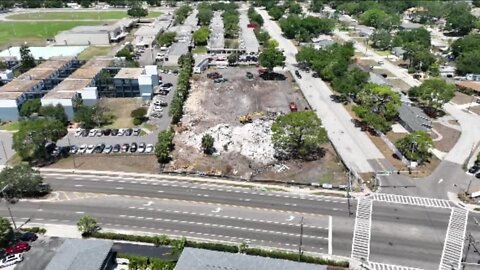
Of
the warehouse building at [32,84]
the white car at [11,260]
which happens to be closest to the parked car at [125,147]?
the white car at [11,260]

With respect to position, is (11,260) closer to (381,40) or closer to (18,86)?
(18,86)

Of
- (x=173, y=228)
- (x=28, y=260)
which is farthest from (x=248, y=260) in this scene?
(x=28, y=260)

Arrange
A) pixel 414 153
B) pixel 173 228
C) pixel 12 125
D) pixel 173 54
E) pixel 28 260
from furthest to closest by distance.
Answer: pixel 173 54 → pixel 12 125 → pixel 414 153 → pixel 173 228 → pixel 28 260

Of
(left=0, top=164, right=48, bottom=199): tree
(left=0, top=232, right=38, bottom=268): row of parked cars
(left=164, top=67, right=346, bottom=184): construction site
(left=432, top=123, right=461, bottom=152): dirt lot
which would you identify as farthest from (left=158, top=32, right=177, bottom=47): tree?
(left=0, top=232, right=38, bottom=268): row of parked cars

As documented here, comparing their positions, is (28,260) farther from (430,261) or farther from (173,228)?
(430,261)

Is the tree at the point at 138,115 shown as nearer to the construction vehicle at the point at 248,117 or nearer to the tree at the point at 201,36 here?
the construction vehicle at the point at 248,117

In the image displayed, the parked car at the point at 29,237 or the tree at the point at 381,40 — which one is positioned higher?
the tree at the point at 381,40
